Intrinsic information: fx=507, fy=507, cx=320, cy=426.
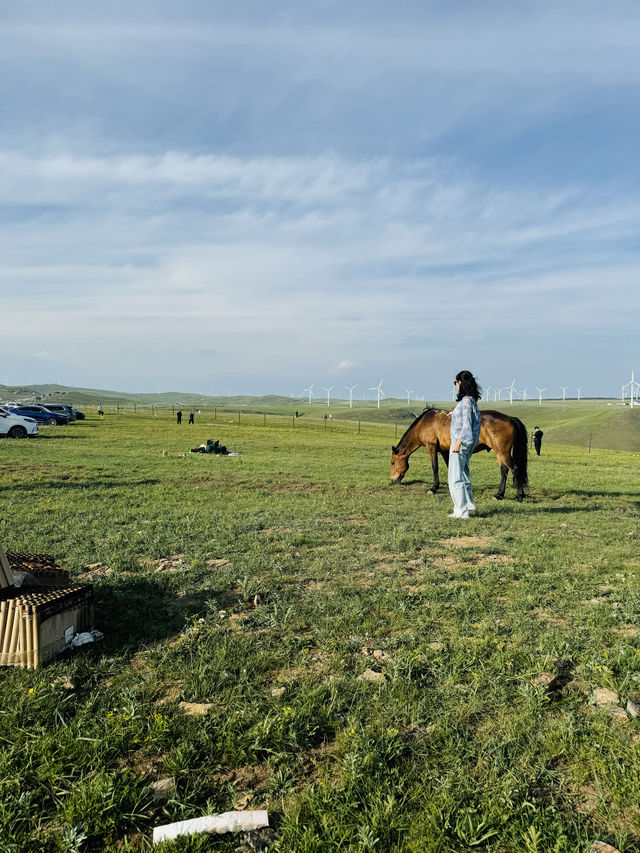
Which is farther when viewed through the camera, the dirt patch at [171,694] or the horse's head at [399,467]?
the horse's head at [399,467]

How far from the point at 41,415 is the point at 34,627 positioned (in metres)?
54.8

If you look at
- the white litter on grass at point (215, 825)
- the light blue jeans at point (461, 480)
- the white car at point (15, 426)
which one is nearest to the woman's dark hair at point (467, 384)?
the light blue jeans at point (461, 480)

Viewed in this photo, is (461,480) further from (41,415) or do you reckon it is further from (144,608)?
(41,415)

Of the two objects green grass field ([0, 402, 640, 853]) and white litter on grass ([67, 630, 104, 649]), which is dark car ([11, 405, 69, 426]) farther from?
white litter on grass ([67, 630, 104, 649])

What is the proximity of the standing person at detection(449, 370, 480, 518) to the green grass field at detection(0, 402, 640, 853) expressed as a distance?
2.01 meters

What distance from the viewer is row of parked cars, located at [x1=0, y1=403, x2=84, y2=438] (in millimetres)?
33781

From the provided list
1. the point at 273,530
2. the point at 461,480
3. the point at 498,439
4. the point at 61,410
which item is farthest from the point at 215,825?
the point at 61,410

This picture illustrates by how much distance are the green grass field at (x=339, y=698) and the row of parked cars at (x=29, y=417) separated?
28730 millimetres

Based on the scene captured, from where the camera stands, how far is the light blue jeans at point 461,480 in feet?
35.5

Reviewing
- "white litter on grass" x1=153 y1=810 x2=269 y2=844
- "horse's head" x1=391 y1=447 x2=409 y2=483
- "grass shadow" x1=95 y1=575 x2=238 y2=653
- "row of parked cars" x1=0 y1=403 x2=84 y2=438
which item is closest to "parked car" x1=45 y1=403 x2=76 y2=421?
"row of parked cars" x1=0 y1=403 x2=84 y2=438

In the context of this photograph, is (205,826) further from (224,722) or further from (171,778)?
(224,722)

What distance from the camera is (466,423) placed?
1095 centimetres

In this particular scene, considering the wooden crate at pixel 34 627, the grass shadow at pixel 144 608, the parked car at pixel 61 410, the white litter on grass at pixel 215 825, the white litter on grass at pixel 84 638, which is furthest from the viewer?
the parked car at pixel 61 410

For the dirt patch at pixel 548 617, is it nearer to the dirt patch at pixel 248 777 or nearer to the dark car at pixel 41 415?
the dirt patch at pixel 248 777
